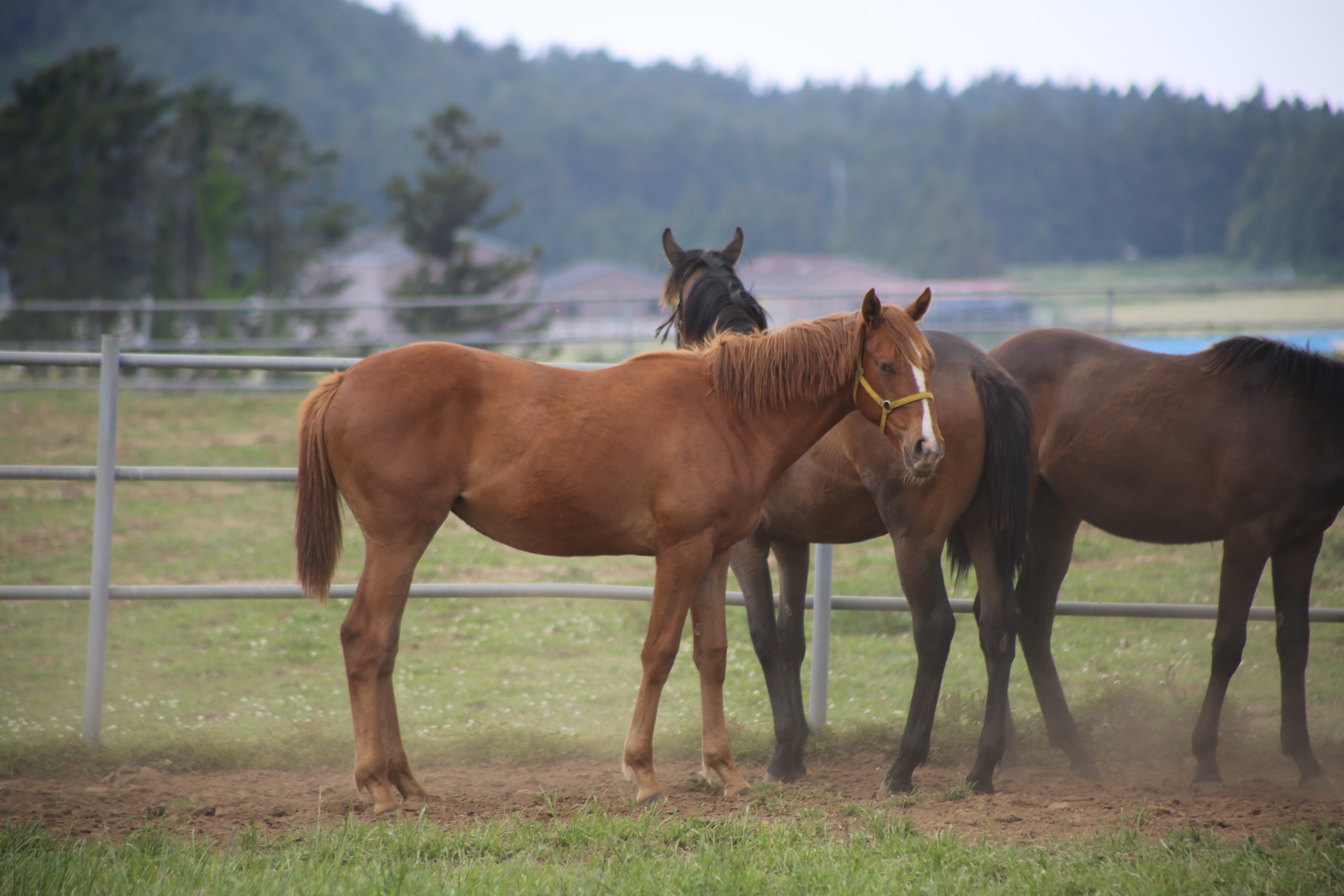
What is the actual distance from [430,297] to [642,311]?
10.1 metres

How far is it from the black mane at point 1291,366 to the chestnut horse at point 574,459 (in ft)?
5.36

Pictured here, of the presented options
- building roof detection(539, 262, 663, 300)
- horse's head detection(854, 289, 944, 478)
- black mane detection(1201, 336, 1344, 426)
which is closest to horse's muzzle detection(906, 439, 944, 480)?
horse's head detection(854, 289, 944, 478)

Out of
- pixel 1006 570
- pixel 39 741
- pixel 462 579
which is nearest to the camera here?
pixel 1006 570

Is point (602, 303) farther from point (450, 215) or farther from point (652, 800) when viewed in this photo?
point (652, 800)

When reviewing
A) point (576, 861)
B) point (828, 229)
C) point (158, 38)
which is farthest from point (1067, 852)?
point (158, 38)

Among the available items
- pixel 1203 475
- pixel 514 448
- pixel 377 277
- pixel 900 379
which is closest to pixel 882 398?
pixel 900 379

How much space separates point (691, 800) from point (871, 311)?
206 cm

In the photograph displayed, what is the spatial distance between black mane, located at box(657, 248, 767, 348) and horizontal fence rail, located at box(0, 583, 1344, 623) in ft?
4.19

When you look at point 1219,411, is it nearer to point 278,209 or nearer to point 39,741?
point 39,741

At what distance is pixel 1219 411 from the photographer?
165 inches

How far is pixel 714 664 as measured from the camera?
3943 millimetres

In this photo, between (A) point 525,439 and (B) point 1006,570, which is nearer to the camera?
(A) point 525,439

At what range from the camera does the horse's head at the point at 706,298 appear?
4410 millimetres

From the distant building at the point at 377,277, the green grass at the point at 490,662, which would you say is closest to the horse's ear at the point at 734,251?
the green grass at the point at 490,662
